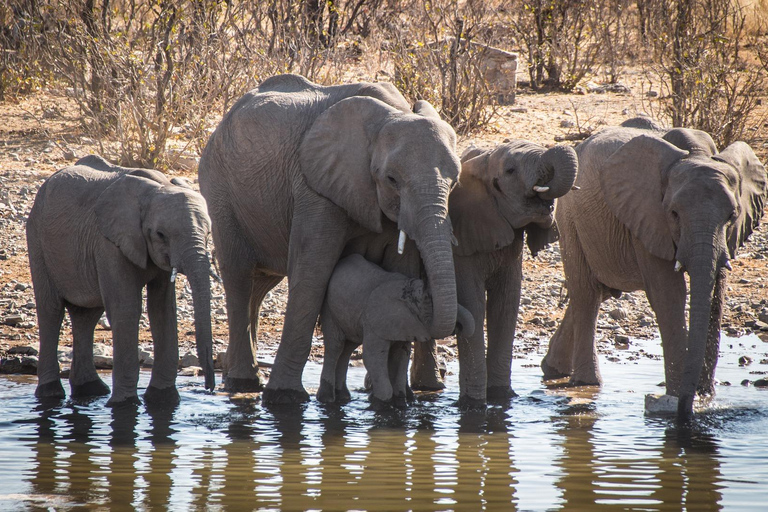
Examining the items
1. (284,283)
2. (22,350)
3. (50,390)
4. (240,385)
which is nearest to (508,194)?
(240,385)

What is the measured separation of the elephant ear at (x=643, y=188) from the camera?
7.04m

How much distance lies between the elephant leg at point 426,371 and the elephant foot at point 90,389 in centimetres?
227

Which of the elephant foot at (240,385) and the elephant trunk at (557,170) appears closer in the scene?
the elephant trunk at (557,170)

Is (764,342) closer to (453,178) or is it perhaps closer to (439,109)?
(453,178)

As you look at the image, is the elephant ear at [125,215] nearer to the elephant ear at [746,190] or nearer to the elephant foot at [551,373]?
the elephant foot at [551,373]

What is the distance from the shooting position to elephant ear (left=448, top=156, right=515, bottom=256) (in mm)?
7156

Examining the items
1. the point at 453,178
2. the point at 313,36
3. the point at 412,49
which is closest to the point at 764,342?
the point at 453,178

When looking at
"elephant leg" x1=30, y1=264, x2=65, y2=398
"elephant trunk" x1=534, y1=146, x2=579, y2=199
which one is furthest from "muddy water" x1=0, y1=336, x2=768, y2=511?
"elephant trunk" x1=534, y1=146, x2=579, y2=199

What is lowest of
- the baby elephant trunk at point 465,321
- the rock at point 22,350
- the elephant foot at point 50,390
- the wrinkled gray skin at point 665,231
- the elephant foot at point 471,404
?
the elephant foot at point 471,404

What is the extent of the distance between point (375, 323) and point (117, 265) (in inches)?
68.1

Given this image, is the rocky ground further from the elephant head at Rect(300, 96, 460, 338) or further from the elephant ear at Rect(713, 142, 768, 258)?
the elephant ear at Rect(713, 142, 768, 258)

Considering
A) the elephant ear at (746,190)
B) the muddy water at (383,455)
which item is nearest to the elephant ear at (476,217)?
the muddy water at (383,455)

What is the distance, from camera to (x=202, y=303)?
6.87 m

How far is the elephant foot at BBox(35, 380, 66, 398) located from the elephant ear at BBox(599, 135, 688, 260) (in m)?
4.05
